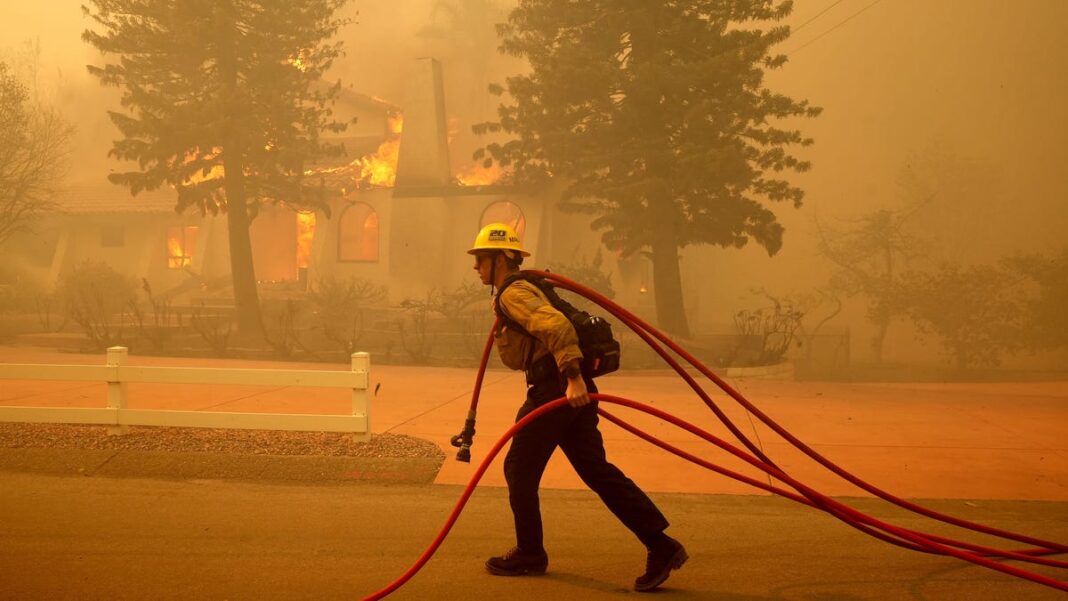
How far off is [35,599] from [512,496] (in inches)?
94.9

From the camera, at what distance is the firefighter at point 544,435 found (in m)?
3.98

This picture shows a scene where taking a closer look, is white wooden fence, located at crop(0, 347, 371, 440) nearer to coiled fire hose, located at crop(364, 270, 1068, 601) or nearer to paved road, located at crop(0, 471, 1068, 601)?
paved road, located at crop(0, 471, 1068, 601)

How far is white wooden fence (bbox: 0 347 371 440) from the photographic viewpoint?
714 centimetres

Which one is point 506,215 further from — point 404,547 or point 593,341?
point 593,341

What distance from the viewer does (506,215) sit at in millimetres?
24297

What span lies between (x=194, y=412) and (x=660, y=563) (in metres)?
4.93

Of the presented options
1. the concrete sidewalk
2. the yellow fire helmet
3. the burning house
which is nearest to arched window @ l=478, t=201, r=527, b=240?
Result: the burning house

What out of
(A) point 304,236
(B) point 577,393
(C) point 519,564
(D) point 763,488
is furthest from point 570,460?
(A) point 304,236

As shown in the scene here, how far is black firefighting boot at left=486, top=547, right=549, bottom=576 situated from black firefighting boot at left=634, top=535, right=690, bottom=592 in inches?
21.3

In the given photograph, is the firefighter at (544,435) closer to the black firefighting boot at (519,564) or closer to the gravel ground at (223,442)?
the black firefighting boot at (519,564)

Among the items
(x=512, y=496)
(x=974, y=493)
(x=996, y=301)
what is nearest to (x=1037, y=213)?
(x=996, y=301)

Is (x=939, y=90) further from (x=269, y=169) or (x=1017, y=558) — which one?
(x=1017, y=558)

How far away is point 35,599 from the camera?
155 inches

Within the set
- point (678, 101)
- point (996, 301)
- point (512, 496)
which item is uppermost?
point (678, 101)
